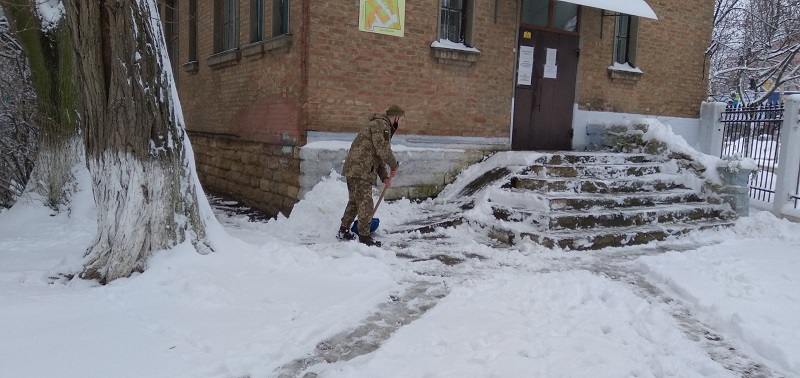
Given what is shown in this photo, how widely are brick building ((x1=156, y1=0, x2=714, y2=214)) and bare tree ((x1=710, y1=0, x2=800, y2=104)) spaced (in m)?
10.00

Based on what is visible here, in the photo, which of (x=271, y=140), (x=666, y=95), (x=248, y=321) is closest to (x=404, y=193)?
(x=271, y=140)

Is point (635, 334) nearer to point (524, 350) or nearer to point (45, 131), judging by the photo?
point (524, 350)

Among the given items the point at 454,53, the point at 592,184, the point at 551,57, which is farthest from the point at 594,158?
the point at 454,53

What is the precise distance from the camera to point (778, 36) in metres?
21.0

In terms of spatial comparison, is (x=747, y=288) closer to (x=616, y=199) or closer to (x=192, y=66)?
(x=616, y=199)

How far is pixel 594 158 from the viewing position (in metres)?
8.61

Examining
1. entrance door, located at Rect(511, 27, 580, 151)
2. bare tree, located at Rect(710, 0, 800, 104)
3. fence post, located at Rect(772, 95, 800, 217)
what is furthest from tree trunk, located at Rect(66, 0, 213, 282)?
bare tree, located at Rect(710, 0, 800, 104)

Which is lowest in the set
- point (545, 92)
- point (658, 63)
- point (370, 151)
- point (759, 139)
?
point (370, 151)

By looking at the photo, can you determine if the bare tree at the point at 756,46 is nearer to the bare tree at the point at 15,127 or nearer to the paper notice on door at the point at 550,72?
the paper notice on door at the point at 550,72

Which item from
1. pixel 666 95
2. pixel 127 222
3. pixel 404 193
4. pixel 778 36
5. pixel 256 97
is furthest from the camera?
pixel 778 36

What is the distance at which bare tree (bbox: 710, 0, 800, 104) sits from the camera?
1955 centimetres

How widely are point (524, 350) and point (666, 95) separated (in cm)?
949

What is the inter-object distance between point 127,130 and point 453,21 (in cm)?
589

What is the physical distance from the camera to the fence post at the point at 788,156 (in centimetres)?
866
